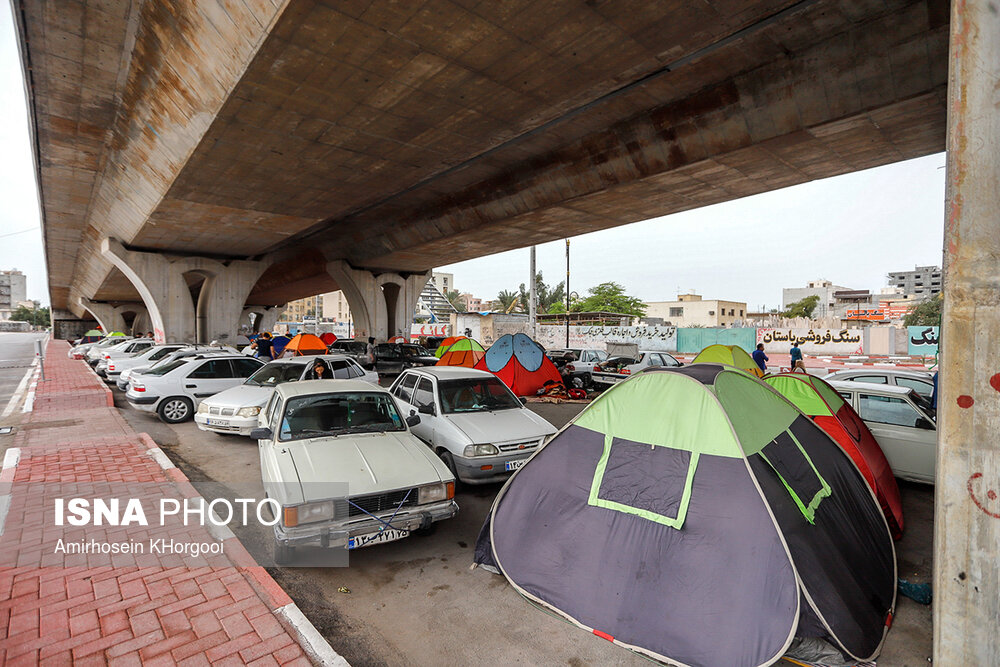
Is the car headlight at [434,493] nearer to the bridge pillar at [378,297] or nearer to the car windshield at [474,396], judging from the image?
the car windshield at [474,396]

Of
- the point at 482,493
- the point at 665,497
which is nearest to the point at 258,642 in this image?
the point at 665,497

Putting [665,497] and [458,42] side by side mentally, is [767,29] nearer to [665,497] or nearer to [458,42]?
[458,42]

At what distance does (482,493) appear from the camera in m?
6.57

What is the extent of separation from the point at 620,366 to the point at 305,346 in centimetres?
1111

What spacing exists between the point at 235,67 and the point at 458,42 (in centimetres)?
363

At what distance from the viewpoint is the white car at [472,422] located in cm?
609

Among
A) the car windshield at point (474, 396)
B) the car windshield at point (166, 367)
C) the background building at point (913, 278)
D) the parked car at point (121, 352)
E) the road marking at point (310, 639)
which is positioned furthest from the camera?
the background building at point (913, 278)

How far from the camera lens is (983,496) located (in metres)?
2.77

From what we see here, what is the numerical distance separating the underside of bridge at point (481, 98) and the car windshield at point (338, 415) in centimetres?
507

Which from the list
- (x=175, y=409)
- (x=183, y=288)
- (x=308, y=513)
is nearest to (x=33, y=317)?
(x=183, y=288)

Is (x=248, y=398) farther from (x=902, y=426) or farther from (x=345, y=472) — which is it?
(x=902, y=426)

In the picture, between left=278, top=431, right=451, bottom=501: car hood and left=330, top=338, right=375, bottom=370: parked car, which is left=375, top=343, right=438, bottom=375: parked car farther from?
left=278, top=431, right=451, bottom=501: car hood

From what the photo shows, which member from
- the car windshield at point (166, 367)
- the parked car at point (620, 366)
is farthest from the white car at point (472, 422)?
the parked car at point (620, 366)

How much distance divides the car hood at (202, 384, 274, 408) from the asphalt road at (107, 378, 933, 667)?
4256 mm
